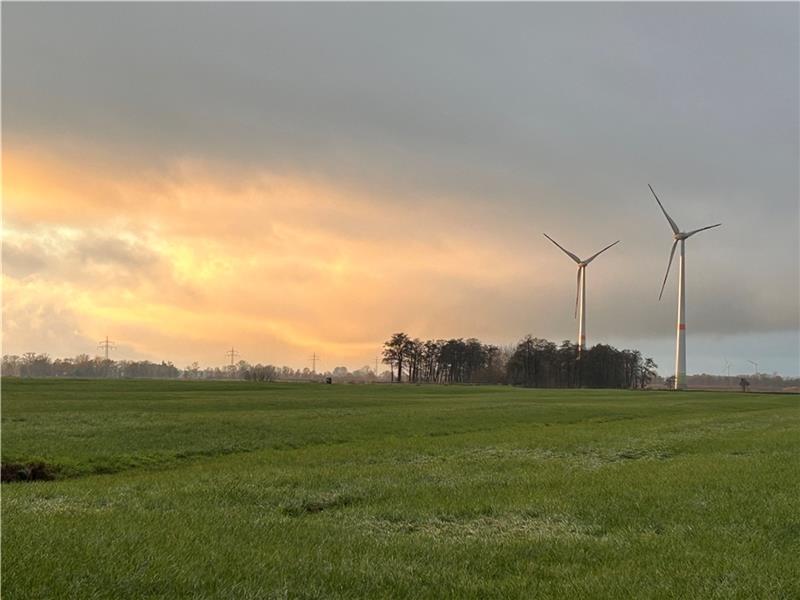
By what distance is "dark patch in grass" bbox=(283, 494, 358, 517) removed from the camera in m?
15.6

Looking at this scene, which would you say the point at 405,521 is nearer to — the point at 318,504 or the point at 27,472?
the point at 318,504

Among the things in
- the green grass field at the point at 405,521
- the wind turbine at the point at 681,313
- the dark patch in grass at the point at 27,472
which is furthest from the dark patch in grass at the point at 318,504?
the wind turbine at the point at 681,313

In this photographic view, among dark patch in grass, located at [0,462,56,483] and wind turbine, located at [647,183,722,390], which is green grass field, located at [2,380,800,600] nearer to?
dark patch in grass, located at [0,462,56,483]

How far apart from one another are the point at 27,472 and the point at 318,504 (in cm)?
1348

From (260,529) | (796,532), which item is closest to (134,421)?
(260,529)

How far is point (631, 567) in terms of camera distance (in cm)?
1031

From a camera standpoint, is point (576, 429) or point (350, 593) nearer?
point (350, 593)

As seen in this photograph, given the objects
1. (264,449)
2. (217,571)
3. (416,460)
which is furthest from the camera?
(264,449)

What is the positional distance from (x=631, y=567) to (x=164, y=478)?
623 inches

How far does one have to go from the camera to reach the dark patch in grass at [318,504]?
15613mm

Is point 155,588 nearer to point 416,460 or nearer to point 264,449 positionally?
point 416,460

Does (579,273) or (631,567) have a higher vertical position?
(579,273)

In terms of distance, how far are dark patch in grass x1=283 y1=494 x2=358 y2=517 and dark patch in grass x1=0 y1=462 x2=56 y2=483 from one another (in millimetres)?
12339

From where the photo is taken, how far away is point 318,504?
16.4 meters
